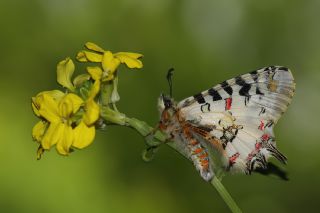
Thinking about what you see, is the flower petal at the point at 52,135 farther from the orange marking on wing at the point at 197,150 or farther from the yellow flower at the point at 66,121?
the orange marking on wing at the point at 197,150

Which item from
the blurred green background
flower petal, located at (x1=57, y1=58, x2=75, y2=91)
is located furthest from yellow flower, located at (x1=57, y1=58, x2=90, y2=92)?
the blurred green background

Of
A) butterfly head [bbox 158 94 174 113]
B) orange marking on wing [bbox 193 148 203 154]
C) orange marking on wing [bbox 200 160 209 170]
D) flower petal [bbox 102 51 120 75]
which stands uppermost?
flower petal [bbox 102 51 120 75]

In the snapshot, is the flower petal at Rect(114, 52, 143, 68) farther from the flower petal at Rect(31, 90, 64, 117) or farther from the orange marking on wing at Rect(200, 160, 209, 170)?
the orange marking on wing at Rect(200, 160, 209, 170)

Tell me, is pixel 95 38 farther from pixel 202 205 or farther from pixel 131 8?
pixel 202 205

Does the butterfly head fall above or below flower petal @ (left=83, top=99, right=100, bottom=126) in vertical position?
below

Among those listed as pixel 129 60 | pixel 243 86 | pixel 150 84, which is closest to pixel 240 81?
pixel 243 86
